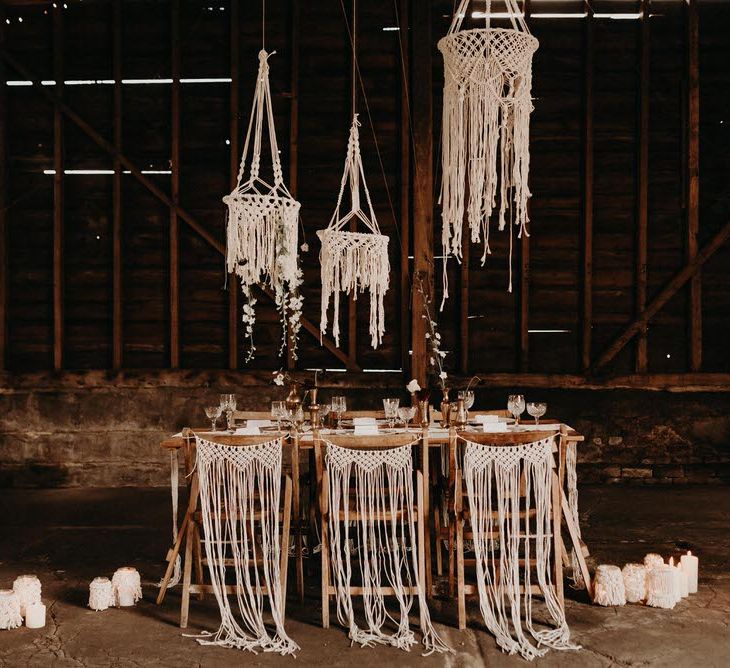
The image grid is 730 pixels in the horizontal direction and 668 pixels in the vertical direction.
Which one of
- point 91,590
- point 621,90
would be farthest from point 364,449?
point 621,90

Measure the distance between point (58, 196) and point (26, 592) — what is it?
13.3ft

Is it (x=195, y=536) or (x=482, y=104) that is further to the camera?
(x=195, y=536)

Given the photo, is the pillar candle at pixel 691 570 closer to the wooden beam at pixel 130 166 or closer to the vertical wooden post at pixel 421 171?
the vertical wooden post at pixel 421 171

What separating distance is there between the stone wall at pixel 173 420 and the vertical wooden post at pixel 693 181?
485 mm

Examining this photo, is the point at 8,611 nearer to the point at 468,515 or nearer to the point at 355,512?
the point at 355,512

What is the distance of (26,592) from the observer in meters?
3.52

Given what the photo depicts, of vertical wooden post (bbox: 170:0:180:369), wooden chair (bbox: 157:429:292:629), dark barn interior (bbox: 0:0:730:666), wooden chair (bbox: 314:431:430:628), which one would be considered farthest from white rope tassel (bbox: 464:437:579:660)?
vertical wooden post (bbox: 170:0:180:369)

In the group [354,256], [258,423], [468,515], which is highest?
[354,256]

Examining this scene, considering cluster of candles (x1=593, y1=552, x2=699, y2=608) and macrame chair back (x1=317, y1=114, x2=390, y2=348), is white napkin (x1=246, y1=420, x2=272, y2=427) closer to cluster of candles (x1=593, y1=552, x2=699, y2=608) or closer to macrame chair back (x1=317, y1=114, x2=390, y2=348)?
macrame chair back (x1=317, y1=114, x2=390, y2=348)

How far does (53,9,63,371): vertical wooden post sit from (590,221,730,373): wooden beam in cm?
451

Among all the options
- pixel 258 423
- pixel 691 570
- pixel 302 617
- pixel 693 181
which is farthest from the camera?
pixel 693 181

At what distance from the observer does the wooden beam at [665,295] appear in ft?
21.5

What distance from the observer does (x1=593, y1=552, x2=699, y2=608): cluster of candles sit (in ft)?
12.0

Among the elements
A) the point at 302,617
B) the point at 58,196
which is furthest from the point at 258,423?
the point at 58,196
